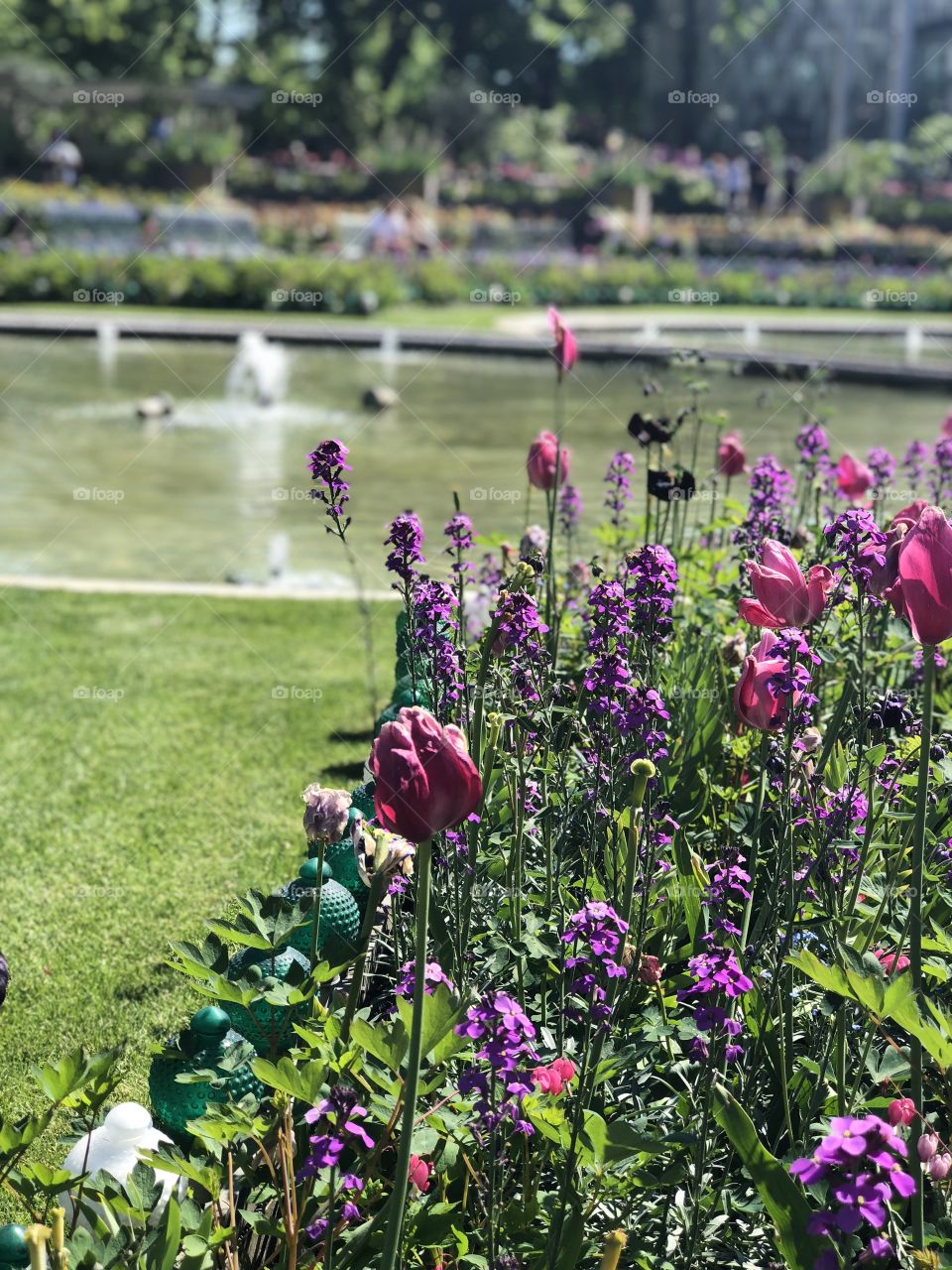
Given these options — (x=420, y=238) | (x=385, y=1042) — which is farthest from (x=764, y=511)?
(x=420, y=238)

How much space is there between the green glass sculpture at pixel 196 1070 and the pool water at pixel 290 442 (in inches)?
106

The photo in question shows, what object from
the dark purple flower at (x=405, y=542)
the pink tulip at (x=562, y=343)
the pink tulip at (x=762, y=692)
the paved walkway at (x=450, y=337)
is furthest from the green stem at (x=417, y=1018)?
the paved walkway at (x=450, y=337)

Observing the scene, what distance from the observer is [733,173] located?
126 ft

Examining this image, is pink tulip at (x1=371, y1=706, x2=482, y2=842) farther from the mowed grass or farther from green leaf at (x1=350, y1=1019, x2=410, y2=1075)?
the mowed grass

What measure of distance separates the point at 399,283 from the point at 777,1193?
2111cm

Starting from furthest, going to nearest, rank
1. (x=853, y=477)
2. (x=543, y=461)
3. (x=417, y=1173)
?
(x=853, y=477) < (x=543, y=461) < (x=417, y=1173)

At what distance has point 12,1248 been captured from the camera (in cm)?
180

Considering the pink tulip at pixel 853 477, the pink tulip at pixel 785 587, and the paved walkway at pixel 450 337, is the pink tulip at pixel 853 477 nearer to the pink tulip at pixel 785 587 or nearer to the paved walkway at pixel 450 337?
the pink tulip at pixel 785 587

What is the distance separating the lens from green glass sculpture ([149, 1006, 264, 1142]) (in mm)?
2118

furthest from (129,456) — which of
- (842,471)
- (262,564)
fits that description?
(842,471)

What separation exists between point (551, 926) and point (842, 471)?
6.81ft

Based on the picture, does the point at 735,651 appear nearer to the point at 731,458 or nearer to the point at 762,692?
the point at 762,692

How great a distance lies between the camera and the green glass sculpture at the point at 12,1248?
1791 mm

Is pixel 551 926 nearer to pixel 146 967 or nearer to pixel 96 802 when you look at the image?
pixel 146 967
